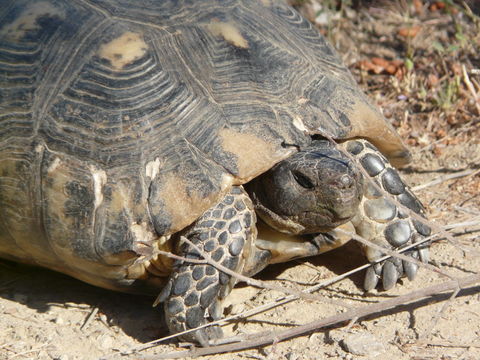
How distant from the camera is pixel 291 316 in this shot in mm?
3939

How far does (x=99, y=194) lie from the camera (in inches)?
148

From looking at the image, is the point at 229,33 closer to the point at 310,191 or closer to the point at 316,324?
the point at 310,191

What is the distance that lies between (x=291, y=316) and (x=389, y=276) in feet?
1.97

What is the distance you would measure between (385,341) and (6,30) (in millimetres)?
2586

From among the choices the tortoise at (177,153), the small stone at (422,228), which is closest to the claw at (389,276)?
the tortoise at (177,153)

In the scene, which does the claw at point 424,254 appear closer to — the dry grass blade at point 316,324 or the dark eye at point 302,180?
the dry grass blade at point 316,324

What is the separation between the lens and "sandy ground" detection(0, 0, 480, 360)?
361 cm

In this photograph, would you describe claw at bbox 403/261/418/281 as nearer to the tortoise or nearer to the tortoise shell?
the tortoise

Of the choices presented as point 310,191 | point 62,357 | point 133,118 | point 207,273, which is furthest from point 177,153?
point 62,357

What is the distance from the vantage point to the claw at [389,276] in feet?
13.6

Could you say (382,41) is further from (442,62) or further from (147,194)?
(147,194)

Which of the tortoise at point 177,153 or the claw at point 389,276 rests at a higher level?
the tortoise at point 177,153

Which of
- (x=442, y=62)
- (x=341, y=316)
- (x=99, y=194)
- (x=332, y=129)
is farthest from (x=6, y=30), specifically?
(x=442, y=62)

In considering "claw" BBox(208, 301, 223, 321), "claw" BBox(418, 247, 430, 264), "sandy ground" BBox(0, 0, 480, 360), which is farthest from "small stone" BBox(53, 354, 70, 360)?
"claw" BBox(418, 247, 430, 264)
